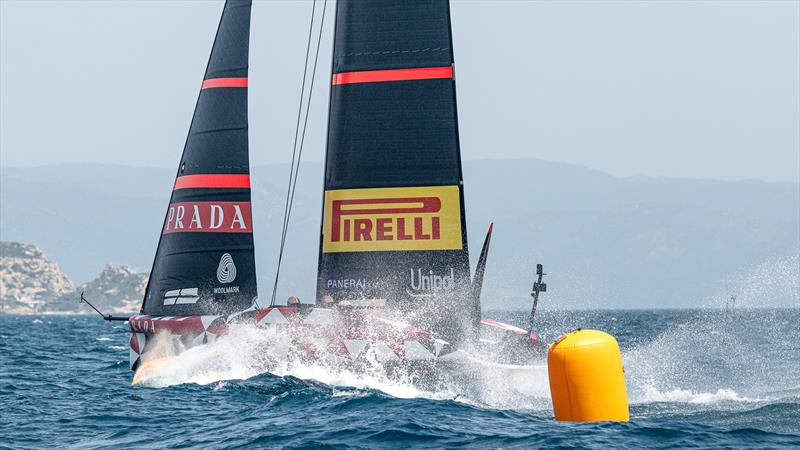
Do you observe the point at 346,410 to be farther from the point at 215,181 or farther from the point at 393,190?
the point at 215,181

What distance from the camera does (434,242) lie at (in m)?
20.4

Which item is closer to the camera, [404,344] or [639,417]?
→ [639,417]

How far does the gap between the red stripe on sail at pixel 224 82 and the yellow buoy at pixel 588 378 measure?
36.4 ft

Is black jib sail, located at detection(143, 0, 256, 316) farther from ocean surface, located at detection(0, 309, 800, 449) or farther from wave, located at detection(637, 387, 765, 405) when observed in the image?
wave, located at detection(637, 387, 765, 405)

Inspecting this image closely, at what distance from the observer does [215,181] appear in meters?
22.3

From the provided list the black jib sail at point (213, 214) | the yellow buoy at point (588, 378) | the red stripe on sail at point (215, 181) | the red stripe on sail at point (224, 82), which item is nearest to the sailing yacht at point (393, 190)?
the black jib sail at point (213, 214)

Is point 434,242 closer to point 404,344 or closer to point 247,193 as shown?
point 404,344

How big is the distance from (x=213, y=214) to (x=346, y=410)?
25.5 ft

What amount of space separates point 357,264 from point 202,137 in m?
4.74

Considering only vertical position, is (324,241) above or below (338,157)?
below

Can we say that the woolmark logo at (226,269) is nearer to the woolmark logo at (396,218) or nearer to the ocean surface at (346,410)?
the ocean surface at (346,410)

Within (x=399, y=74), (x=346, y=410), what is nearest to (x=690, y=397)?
(x=346, y=410)

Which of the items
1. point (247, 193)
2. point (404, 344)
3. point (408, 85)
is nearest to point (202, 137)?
point (247, 193)

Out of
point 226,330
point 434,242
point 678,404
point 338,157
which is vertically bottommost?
point 678,404
